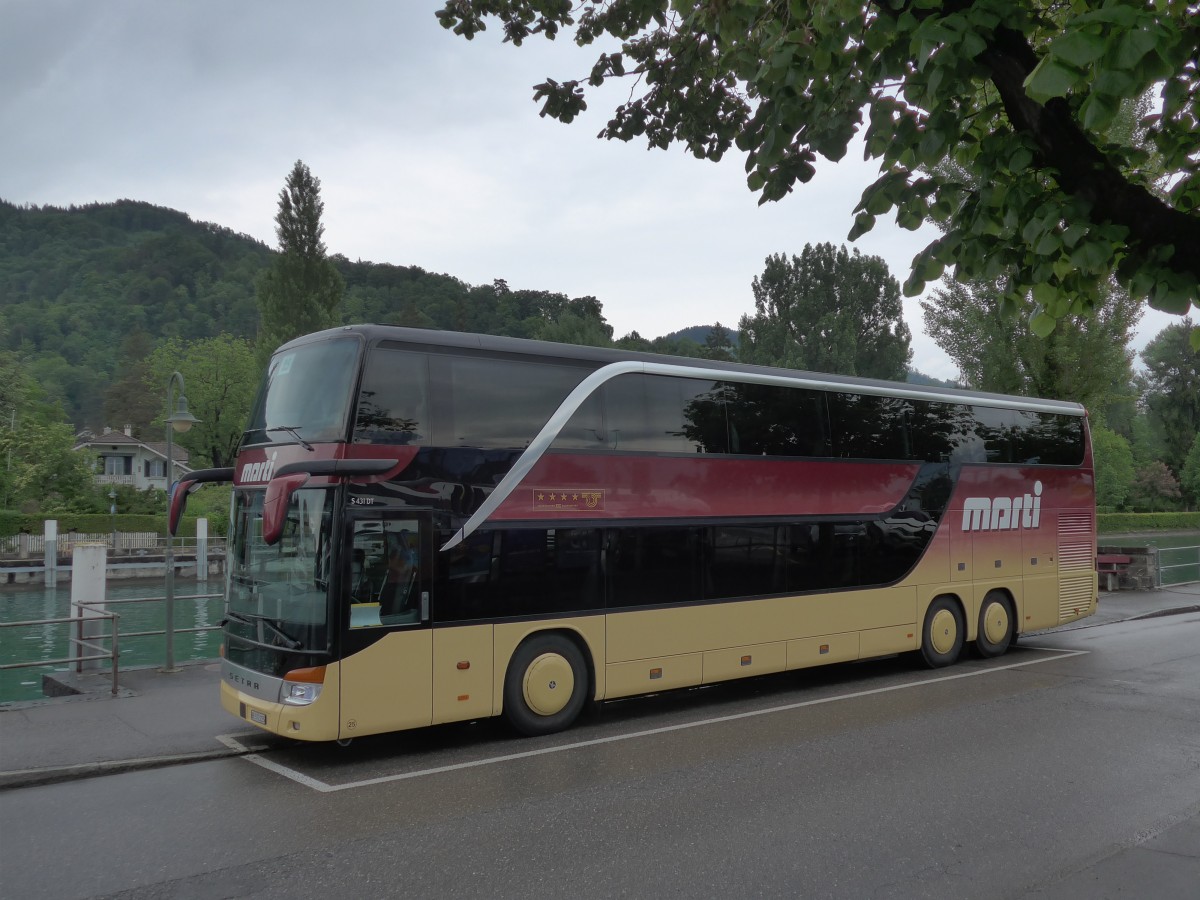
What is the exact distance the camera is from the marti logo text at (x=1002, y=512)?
14.1 m

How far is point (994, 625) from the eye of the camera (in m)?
14.6

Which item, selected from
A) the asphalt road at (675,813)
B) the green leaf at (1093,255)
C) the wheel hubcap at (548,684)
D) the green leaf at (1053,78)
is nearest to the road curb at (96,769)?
the asphalt road at (675,813)

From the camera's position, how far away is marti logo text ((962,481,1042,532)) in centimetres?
1409

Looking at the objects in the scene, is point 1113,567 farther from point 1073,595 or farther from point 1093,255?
point 1093,255

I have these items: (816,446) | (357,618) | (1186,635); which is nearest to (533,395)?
(357,618)

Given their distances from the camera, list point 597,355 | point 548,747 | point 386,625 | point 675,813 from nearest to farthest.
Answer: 1. point 675,813
2. point 386,625
3. point 548,747
4. point 597,355

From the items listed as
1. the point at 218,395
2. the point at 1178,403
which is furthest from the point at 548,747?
the point at 1178,403

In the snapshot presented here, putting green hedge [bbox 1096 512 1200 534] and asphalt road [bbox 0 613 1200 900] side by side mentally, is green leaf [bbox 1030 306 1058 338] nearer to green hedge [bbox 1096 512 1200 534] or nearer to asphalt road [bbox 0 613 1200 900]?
asphalt road [bbox 0 613 1200 900]

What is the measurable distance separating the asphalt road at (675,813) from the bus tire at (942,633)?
9.34 feet

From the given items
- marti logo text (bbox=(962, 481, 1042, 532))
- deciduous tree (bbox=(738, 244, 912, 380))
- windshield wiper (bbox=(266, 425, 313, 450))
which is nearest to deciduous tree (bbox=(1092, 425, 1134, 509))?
deciduous tree (bbox=(738, 244, 912, 380))

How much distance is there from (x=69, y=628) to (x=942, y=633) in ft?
69.4

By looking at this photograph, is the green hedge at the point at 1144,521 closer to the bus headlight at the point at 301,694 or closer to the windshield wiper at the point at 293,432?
the windshield wiper at the point at 293,432

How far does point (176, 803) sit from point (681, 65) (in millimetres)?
7291

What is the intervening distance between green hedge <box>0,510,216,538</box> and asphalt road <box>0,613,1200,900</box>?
150 ft
